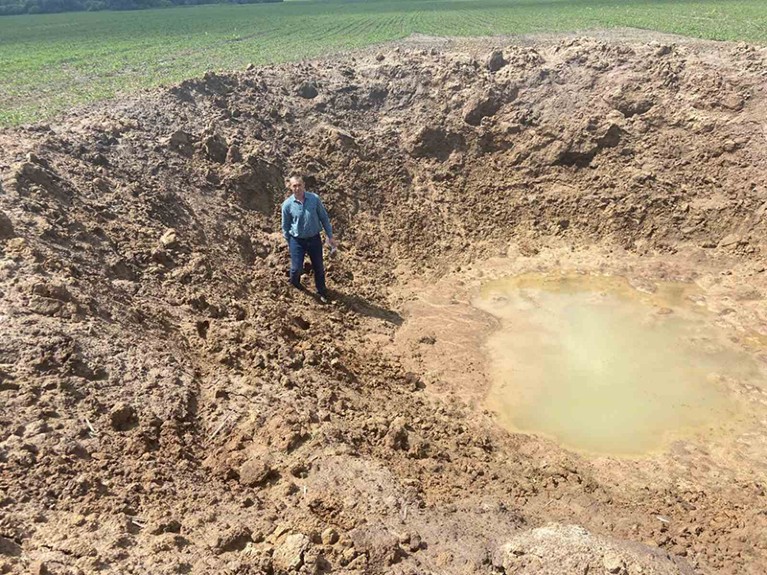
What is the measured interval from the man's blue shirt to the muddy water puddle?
2694 mm

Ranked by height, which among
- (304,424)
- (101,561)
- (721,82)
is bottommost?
(304,424)

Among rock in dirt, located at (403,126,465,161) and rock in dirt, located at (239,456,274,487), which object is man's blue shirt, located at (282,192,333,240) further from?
rock in dirt, located at (403,126,465,161)

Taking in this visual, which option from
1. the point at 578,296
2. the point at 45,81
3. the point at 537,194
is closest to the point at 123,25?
the point at 45,81

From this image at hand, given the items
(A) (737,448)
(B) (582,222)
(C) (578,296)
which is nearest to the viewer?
(A) (737,448)

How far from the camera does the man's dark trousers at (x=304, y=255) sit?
8.03 metres

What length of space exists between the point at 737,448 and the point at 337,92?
933cm

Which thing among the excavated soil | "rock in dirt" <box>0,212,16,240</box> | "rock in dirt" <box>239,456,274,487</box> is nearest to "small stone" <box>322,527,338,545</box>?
the excavated soil

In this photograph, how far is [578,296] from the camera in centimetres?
884

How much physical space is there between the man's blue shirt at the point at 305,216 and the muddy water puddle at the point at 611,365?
2694 millimetres

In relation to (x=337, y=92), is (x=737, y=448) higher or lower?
lower

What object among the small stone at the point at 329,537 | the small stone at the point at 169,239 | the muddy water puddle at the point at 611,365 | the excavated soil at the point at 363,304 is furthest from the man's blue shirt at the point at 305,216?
the small stone at the point at 329,537

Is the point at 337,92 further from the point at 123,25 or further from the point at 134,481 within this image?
the point at 123,25

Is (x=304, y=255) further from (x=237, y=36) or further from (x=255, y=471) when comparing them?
(x=237, y=36)

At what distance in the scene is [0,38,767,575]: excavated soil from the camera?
4.04 meters
